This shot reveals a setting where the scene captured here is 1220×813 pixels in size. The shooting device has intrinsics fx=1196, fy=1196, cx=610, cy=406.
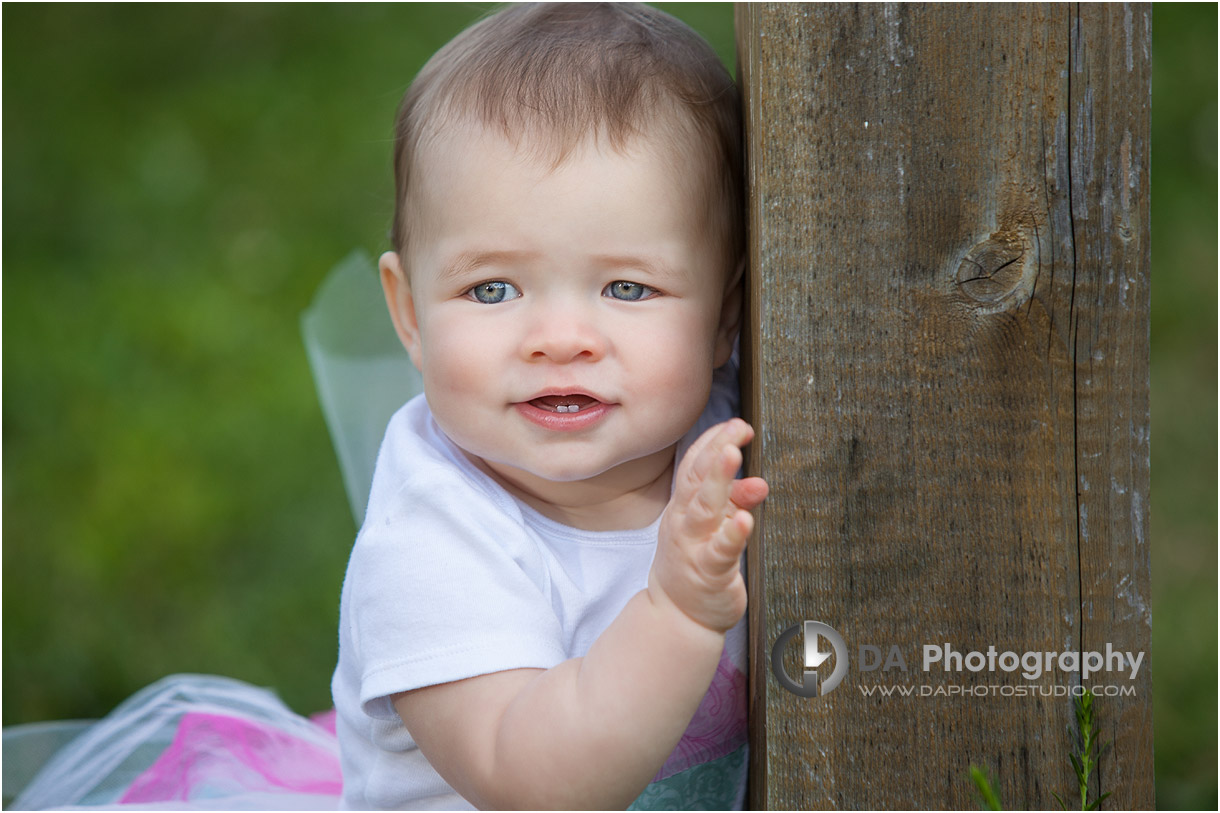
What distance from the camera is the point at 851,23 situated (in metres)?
1.40

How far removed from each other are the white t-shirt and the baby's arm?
60 millimetres

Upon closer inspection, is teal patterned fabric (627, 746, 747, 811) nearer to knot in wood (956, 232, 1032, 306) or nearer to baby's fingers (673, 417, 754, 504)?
baby's fingers (673, 417, 754, 504)

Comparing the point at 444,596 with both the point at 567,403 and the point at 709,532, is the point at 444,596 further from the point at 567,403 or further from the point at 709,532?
the point at 709,532

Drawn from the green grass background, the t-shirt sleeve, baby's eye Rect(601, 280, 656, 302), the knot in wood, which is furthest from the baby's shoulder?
the green grass background

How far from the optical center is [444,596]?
1.57 m

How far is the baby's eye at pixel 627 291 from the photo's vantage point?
164 centimetres

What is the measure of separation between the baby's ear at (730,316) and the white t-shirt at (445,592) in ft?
0.31

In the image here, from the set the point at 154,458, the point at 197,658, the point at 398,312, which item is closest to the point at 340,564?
the point at 197,658

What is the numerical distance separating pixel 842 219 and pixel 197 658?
2.54 meters

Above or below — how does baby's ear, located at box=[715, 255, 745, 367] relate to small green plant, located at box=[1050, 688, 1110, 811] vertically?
above

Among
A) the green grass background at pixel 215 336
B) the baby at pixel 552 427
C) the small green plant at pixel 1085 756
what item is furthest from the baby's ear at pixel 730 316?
the green grass background at pixel 215 336

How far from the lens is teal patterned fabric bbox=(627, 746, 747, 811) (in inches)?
73.2

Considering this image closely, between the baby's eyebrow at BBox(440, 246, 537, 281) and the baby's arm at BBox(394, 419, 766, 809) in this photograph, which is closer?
the baby's arm at BBox(394, 419, 766, 809)

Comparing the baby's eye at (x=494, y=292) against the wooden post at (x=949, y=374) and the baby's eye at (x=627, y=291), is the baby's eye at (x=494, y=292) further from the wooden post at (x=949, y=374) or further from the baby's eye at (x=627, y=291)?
the wooden post at (x=949, y=374)
